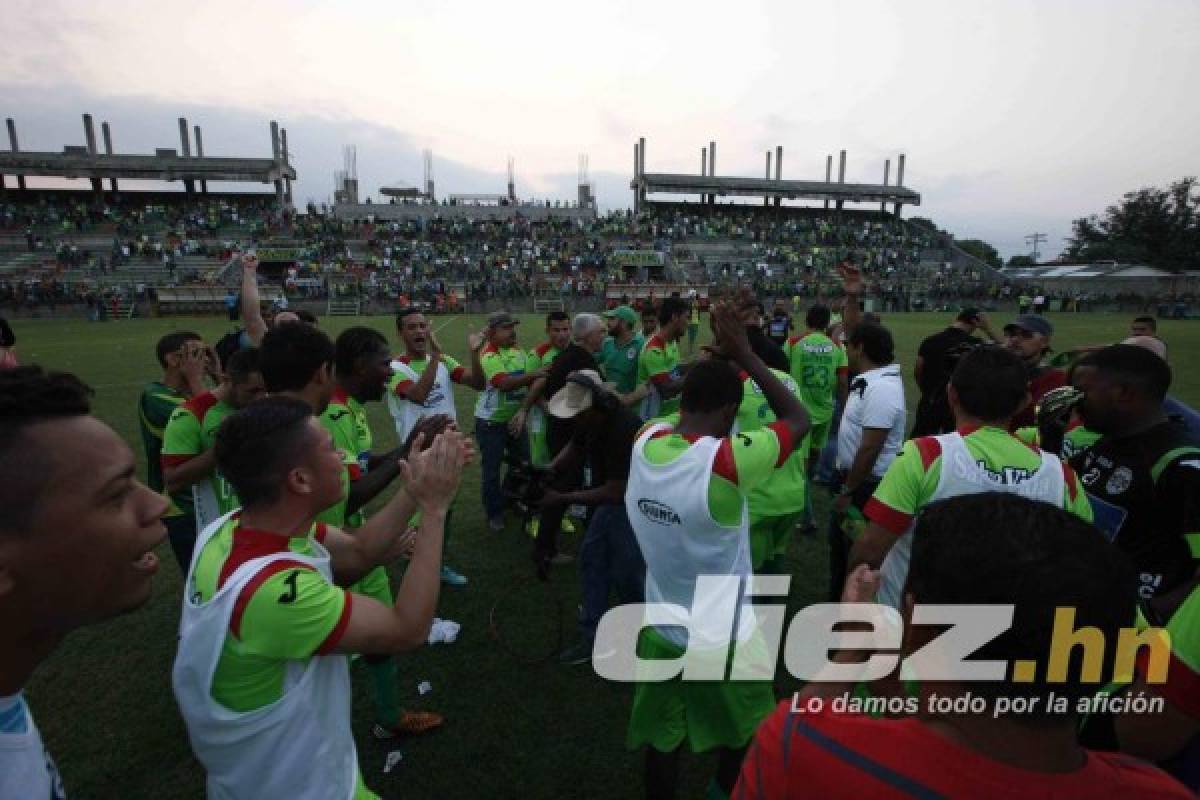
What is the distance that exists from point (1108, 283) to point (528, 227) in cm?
4967

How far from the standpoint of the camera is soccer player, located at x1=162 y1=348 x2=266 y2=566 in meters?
3.76

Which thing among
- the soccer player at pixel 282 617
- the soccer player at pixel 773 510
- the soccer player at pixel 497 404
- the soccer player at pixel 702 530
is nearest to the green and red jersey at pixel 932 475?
the soccer player at pixel 702 530

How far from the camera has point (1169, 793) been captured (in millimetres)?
1061

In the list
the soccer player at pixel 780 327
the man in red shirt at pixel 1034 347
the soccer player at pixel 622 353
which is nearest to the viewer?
the man in red shirt at pixel 1034 347

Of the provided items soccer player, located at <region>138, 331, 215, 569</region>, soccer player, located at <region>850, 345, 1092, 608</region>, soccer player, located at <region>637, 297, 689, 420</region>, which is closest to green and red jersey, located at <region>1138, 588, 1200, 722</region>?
soccer player, located at <region>850, 345, 1092, 608</region>

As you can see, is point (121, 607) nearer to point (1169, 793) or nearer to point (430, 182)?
point (1169, 793)

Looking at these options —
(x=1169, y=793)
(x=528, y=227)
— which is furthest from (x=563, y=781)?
(x=528, y=227)

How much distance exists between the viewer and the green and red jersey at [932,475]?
273 cm

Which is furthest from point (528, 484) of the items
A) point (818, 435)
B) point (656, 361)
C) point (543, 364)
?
point (818, 435)

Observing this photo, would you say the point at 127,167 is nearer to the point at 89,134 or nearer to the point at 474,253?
the point at 89,134

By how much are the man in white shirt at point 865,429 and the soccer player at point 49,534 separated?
164 inches

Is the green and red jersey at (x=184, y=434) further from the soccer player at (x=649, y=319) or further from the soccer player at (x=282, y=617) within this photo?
the soccer player at (x=649, y=319)

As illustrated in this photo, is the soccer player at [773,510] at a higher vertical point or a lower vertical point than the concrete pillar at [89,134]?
lower

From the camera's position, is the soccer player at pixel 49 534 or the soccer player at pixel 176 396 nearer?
the soccer player at pixel 49 534
